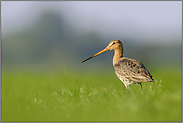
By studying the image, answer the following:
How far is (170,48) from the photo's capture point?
33.5 meters

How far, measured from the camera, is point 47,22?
63.4 meters

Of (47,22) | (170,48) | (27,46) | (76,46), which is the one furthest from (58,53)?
(170,48)

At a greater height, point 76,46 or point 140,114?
point 140,114

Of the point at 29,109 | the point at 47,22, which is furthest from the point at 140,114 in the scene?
the point at 47,22

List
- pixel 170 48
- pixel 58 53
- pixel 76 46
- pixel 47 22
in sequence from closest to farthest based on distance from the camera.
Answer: pixel 170 48
pixel 58 53
pixel 76 46
pixel 47 22

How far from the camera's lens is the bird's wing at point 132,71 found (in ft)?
22.0

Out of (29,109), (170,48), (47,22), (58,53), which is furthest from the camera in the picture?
(47,22)

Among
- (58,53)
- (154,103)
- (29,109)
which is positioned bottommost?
(58,53)

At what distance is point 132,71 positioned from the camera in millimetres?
6938

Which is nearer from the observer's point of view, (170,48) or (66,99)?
(66,99)

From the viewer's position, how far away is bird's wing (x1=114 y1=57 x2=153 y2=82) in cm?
670

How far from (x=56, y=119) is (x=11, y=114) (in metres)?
1.37

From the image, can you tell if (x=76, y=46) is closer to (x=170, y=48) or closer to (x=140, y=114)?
(x=170, y=48)

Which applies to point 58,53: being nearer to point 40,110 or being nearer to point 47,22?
point 47,22
